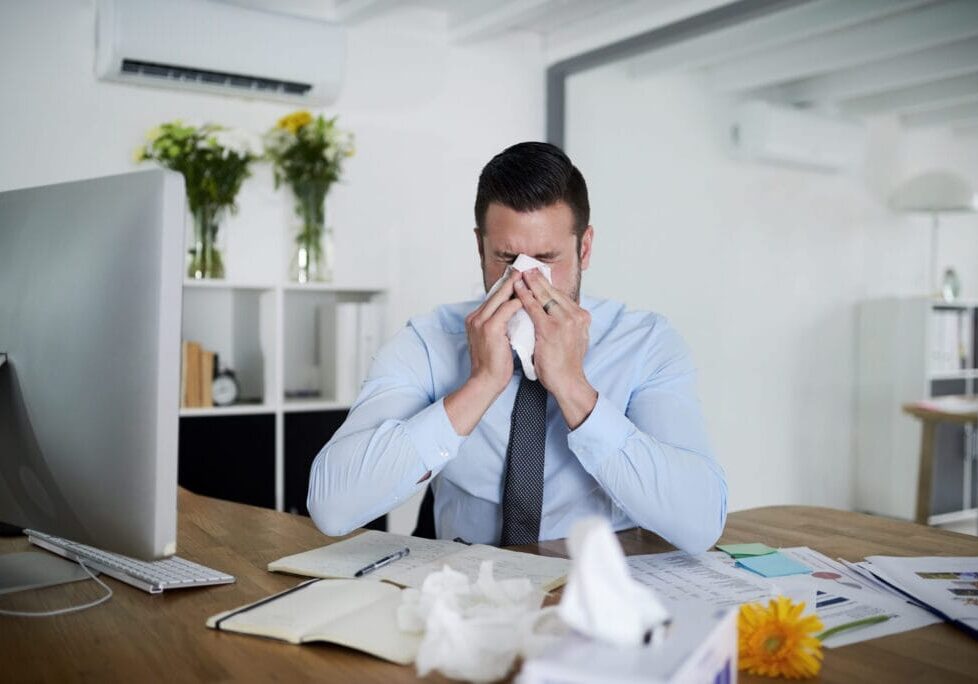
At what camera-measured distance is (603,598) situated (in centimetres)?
69

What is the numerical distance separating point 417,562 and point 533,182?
737 mm

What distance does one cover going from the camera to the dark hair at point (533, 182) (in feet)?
5.47

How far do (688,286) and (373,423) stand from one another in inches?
120

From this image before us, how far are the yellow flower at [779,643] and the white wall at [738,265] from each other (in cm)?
334

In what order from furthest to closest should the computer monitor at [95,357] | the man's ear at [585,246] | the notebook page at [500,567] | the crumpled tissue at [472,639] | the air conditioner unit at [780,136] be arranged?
the air conditioner unit at [780,136] < the man's ear at [585,246] < the notebook page at [500,567] < the computer monitor at [95,357] < the crumpled tissue at [472,639]

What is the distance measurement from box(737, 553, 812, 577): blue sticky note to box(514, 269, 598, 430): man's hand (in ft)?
1.08

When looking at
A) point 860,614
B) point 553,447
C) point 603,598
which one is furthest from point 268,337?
point 603,598

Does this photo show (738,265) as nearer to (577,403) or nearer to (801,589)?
(577,403)

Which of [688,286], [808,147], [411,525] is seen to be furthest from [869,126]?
[411,525]

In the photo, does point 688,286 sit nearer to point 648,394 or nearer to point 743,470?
point 743,470

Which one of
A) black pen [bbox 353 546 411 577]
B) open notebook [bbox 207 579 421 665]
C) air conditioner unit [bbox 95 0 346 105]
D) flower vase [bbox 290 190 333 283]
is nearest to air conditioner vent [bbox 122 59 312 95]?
air conditioner unit [bbox 95 0 346 105]

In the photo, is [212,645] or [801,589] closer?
[212,645]

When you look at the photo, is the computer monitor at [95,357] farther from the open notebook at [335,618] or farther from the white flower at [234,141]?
the white flower at [234,141]

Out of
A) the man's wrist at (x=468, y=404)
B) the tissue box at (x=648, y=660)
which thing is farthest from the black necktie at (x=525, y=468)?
the tissue box at (x=648, y=660)
